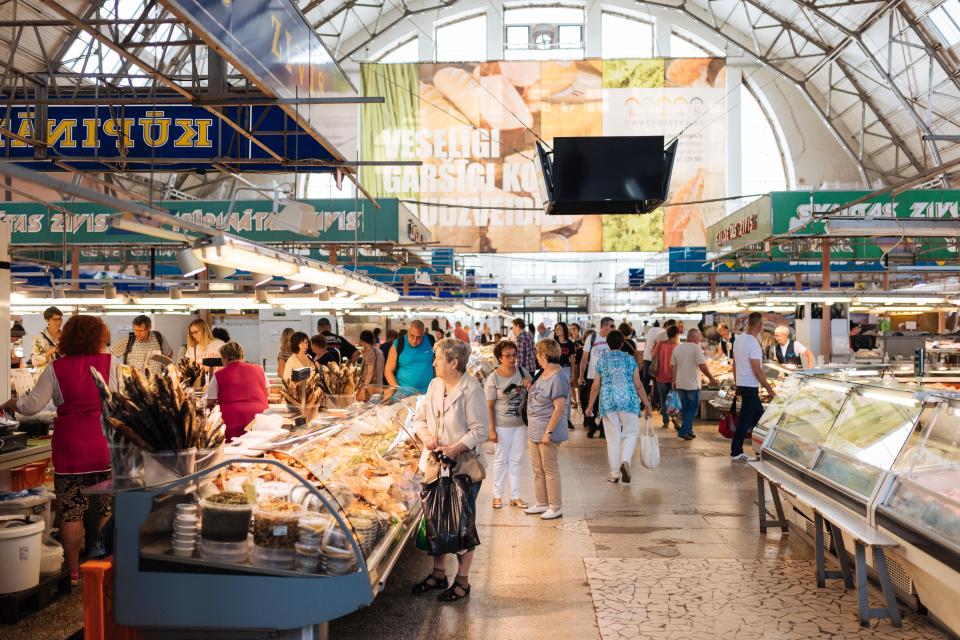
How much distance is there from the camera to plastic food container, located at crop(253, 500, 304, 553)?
12.4 feet

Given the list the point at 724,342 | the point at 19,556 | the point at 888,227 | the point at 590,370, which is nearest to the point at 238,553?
the point at 19,556

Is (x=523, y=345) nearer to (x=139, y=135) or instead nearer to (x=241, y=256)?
(x=139, y=135)

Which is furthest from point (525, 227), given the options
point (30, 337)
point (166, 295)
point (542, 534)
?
point (542, 534)

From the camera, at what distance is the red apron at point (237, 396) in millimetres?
6895

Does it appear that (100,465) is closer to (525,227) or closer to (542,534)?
(542,534)

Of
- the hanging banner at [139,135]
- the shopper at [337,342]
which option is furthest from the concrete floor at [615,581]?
the shopper at [337,342]

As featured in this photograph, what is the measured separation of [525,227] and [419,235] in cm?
1182

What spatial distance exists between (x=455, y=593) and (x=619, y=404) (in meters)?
3.92

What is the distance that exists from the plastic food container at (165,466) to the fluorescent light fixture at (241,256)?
1462 mm

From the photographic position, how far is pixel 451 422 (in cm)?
529

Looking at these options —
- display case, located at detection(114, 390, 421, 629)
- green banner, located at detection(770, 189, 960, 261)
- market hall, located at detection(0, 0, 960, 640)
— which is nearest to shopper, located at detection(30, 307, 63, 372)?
market hall, located at detection(0, 0, 960, 640)

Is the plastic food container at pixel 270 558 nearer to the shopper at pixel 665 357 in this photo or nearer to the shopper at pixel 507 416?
the shopper at pixel 507 416

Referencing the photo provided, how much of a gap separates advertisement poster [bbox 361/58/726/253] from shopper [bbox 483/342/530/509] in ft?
62.7

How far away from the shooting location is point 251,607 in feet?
12.0
